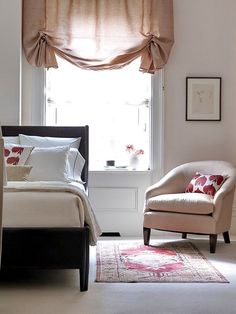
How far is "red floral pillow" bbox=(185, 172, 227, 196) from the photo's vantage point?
16.5 ft

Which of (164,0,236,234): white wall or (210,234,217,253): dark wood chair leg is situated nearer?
(210,234,217,253): dark wood chair leg

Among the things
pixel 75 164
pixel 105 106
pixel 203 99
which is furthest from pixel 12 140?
pixel 203 99

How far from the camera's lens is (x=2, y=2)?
5.48 meters

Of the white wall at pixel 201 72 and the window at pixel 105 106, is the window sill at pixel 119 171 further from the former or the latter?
the white wall at pixel 201 72

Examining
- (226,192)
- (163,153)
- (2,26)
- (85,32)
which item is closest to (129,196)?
(163,153)

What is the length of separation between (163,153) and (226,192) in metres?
1.21

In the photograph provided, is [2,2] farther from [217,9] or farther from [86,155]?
[217,9]

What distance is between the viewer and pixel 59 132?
5469 mm

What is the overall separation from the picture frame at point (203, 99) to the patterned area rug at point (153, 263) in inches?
60.6

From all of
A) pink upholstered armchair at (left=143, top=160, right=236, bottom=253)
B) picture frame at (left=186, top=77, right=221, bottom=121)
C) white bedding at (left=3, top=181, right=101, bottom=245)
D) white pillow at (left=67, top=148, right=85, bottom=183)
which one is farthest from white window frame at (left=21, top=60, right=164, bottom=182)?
white bedding at (left=3, top=181, right=101, bottom=245)

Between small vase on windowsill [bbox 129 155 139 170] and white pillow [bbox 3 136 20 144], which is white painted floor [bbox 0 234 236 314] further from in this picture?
small vase on windowsill [bbox 129 155 139 170]

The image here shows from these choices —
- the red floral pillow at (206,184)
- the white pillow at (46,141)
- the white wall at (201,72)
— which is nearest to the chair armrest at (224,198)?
the red floral pillow at (206,184)

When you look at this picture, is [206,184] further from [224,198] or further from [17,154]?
[17,154]

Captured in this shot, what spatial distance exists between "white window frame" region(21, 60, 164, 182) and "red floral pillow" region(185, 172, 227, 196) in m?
0.65
